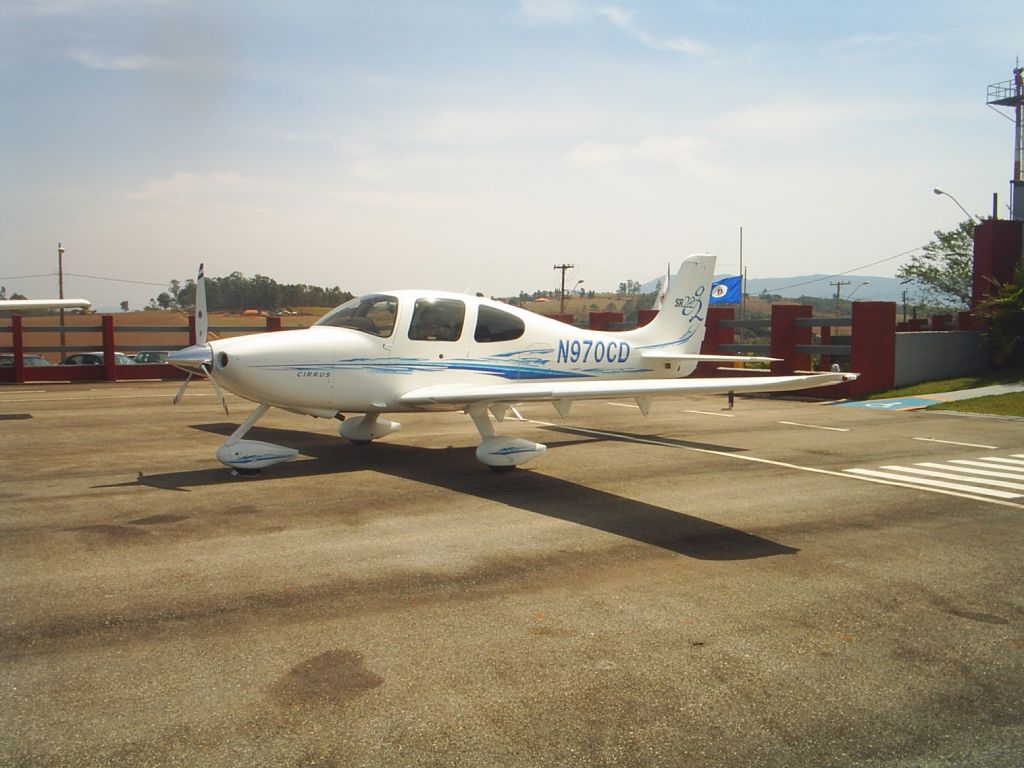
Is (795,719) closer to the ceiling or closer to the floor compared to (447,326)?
closer to the floor

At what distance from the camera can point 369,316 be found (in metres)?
11.0

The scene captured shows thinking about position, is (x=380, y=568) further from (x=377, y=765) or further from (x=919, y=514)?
(x=919, y=514)

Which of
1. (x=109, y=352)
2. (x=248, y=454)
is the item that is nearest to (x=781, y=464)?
(x=248, y=454)

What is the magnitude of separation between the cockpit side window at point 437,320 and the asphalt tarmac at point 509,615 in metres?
1.99

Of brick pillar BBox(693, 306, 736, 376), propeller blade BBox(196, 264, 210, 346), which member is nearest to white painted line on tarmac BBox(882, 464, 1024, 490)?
propeller blade BBox(196, 264, 210, 346)

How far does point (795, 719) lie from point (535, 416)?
13.1 metres

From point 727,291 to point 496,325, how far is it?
32.6 metres

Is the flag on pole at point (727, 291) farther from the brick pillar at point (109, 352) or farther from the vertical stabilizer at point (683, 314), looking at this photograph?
the brick pillar at point (109, 352)

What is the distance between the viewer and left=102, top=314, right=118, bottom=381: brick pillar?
25.2 metres

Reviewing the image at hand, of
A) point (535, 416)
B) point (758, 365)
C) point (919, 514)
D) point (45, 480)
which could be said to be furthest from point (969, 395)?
point (45, 480)

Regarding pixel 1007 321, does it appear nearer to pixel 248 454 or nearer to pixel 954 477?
pixel 954 477

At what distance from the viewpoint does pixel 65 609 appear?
5.32 metres

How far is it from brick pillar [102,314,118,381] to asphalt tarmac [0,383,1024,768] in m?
15.5

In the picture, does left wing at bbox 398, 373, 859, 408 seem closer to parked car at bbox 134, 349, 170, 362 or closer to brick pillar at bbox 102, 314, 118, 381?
brick pillar at bbox 102, 314, 118, 381
